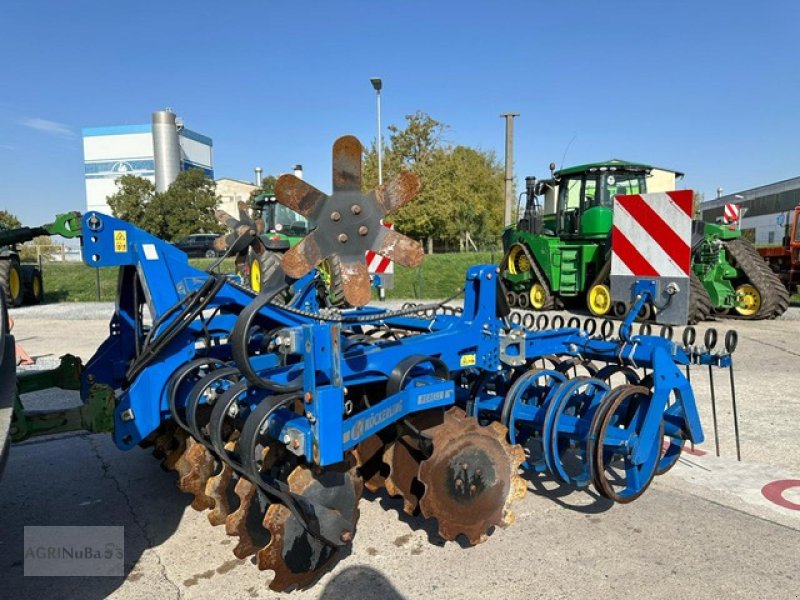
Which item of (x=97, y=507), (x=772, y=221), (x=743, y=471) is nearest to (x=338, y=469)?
(x=97, y=507)

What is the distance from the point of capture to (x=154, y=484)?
12.9ft

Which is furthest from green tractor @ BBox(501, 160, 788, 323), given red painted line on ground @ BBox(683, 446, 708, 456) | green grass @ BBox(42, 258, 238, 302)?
green grass @ BBox(42, 258, 238, 302)

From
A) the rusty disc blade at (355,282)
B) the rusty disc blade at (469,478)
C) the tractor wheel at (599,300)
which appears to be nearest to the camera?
the rusty disc blade at (355,282)

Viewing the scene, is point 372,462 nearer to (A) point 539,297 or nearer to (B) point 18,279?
(A) point 539,297

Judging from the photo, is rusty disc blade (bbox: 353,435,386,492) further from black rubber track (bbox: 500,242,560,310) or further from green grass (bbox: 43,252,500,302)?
green grass (bbox: 43,252,500,302)

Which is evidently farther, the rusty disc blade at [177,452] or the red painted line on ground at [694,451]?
the red painted line on ground at [694,451]

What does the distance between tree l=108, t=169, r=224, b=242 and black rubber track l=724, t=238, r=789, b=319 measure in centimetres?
Result: 2860

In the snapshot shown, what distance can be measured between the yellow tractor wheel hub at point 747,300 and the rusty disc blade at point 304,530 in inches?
418

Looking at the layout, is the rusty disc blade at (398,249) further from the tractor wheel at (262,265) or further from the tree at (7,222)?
the tree at (7,222)

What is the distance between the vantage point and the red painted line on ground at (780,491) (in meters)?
3.47

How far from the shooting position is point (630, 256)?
413cm

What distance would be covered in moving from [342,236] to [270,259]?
308cm

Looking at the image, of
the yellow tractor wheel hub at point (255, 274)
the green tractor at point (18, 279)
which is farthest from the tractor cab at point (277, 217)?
the green tractor at point (18, 279)

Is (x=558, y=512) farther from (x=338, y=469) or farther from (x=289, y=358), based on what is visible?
(x=289, y=358)
